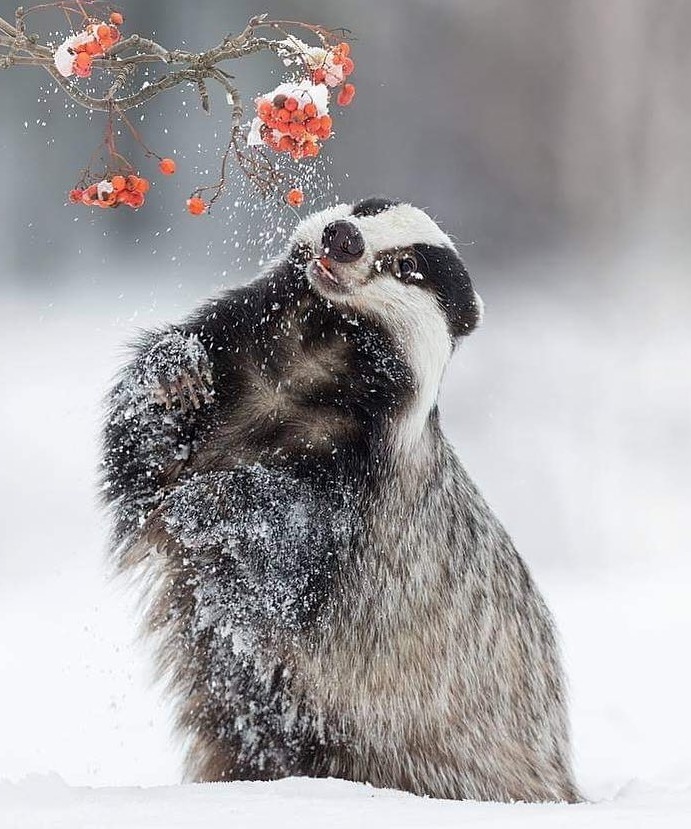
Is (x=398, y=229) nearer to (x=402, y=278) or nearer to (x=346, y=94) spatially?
(x=402, y=278)

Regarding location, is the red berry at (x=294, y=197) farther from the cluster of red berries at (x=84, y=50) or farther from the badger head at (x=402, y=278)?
the cluster of red berries at (x=84, y=50)

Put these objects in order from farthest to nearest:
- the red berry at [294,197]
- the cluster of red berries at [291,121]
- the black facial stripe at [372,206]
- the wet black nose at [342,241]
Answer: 1. the black facial stripe at [372,206]
2. the wet black nose at [342,241]
3. the red berry at [294,197]
4. the cluster of red berries at [291,121]

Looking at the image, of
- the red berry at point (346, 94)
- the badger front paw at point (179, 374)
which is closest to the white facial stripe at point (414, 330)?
the badger front paw at point (179, 374)

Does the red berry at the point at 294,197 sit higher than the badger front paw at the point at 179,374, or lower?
higher

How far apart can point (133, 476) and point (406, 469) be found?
40 centimetres

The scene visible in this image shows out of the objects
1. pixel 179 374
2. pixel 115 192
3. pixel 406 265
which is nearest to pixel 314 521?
pixel 179 374

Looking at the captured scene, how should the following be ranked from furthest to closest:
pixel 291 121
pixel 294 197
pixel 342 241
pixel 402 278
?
pixel 402 278 < pixel 342 241 < pixel 294 197 < pixel 291 121

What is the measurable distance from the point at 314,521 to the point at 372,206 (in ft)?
1.53

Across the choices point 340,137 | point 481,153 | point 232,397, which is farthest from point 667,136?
point 232,397

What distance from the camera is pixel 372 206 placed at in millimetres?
1656

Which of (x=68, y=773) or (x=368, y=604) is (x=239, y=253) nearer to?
(x=368, y=604)

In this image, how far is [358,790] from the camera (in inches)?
51.0

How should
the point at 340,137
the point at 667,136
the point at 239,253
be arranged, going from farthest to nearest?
the point at 667,136, the point at 340,137, the point at 239,253

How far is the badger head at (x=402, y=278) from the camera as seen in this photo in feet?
5.20
